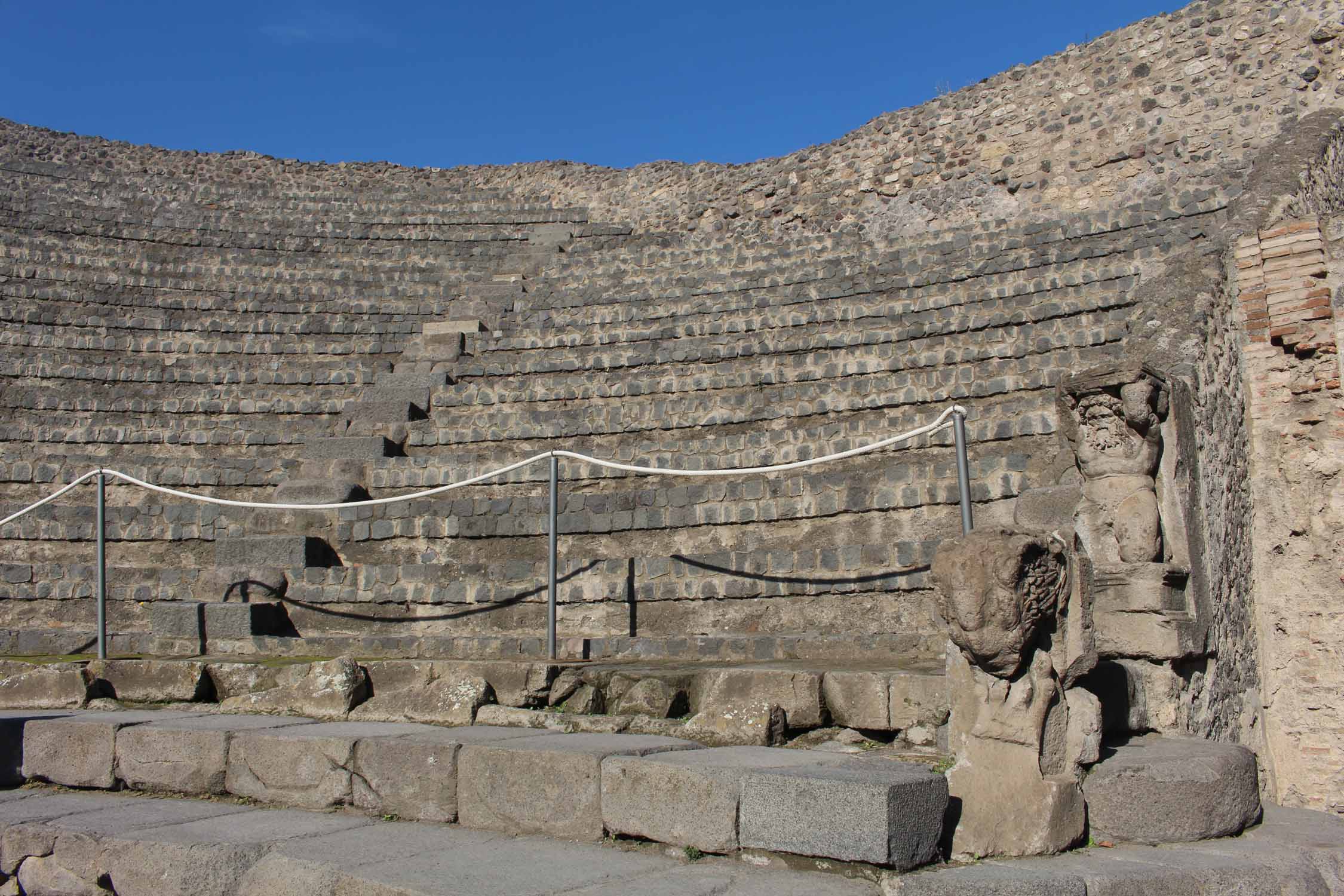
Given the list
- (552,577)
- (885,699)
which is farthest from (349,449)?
(885,699)

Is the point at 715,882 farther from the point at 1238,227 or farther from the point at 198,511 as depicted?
the point at 1238,227

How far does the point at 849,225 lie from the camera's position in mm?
16625

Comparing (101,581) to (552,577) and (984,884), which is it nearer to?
(552,577)

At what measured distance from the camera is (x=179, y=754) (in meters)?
4.95

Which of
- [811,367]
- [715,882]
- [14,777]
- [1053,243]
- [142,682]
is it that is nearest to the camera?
[715,882]

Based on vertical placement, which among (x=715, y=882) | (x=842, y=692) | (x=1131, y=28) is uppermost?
(x=1131, y=28)

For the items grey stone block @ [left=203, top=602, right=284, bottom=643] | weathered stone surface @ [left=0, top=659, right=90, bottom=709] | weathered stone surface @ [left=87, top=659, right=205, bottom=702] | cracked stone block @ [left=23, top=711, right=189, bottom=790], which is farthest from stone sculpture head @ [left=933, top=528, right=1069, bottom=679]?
grey stone block @ [left=203, top=602, right=284, bottom=643]

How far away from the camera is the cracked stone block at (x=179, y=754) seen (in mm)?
4867

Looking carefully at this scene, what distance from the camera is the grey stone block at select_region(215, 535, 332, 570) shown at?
26.8 feet

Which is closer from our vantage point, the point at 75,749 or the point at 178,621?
the point at 75,749

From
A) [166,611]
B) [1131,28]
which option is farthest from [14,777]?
[1131,28]

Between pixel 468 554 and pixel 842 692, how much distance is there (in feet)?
14.4

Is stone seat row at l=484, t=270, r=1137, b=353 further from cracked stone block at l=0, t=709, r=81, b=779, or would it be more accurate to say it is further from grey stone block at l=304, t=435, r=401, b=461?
cracked stone block at l=0, t=709, r=81, b=779

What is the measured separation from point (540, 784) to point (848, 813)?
125cm
